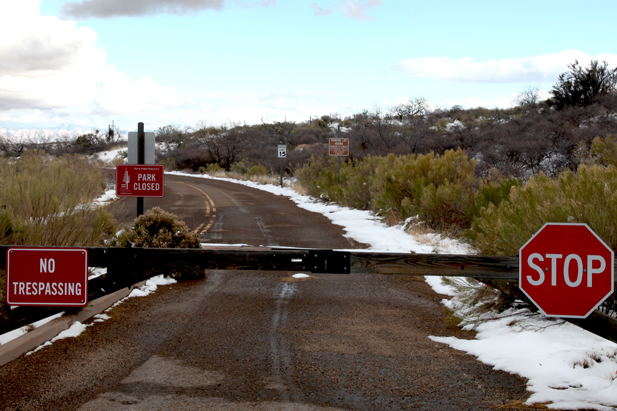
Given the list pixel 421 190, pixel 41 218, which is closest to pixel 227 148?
pixel 421 190

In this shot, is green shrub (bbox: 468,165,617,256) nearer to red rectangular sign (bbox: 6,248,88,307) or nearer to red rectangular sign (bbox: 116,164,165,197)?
red rectangular sign (bbox: 6,248,88,307)

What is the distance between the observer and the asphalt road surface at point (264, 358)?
14.5ft

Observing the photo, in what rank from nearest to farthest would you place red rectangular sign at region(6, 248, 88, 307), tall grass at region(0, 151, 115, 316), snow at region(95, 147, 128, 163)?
red rectangular sign at region(6, 248, 88, 307)
tall grass at region(0, 151, 115, 316)
snow at region(95, 147, 128, 163)

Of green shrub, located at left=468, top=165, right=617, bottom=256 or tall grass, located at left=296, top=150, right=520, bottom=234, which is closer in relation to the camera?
green shrub, located at left=468, top=165, right=617, bottom=256

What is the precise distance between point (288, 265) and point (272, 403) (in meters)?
1.06

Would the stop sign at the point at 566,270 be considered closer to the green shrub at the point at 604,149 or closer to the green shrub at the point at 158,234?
the green shrub at the point at 158,234

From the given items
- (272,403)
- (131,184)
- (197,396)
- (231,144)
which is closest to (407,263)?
(272,403)

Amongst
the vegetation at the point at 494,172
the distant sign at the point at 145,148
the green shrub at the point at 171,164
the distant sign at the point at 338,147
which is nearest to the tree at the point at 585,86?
the vegetation at the point at 494,172

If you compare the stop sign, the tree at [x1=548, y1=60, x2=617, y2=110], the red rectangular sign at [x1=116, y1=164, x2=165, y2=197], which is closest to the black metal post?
the red rectangular sign at [x1=116, y1=164, x2=165, y2=197]

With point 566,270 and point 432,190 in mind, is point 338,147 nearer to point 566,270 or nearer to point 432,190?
point 432,190

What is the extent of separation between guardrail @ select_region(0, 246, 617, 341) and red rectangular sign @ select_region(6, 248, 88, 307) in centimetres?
39

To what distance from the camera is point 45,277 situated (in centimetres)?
417

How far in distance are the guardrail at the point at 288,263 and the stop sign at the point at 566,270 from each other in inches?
11.5

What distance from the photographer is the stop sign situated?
13.7 feet
